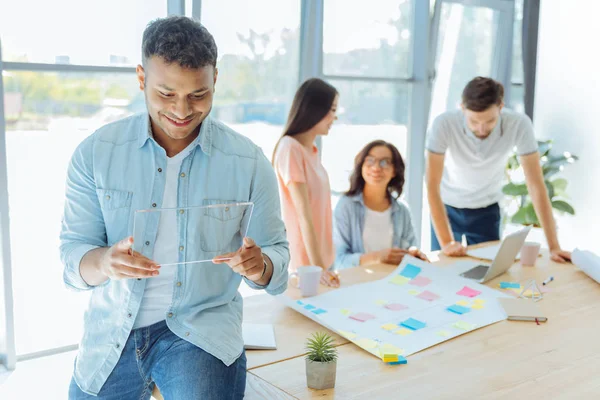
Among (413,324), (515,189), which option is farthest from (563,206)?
(413,324)

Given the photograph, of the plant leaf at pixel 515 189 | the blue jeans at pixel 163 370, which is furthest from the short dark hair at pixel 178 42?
the plant leaf at pixel 515 189

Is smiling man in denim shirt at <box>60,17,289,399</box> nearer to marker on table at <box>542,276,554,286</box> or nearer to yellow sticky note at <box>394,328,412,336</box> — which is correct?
yellow sticky note at <box>394,328,412,336</box>

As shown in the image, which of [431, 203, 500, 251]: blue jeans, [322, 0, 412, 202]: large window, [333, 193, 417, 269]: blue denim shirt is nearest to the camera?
[333, 193, 417, 269]: blue denim shirt

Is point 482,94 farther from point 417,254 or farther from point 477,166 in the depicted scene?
point 417,254

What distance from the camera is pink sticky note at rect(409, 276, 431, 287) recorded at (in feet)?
8.32

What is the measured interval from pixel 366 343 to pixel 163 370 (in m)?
0.63

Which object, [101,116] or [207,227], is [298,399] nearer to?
[207,227]

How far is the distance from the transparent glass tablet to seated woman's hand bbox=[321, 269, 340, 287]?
2.77 ft

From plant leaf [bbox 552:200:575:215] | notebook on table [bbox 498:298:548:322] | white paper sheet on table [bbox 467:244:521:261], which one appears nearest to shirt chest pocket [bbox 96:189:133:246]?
notebook on table [bbox 498:298:548:322]

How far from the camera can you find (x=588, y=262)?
2762mm

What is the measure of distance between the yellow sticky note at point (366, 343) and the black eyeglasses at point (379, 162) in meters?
1.38

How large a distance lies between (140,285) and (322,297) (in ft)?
2.78

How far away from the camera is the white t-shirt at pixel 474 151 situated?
3.60m

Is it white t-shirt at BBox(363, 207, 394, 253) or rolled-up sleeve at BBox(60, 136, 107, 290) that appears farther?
white t-shirt at BBox(363, 207, 394, 253)
